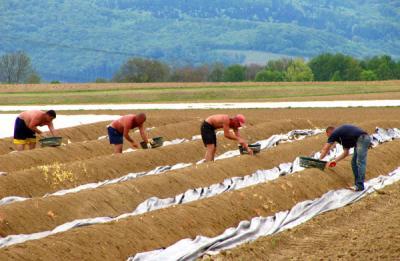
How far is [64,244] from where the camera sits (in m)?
10.9

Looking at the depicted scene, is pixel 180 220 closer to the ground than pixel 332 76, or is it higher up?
higher up

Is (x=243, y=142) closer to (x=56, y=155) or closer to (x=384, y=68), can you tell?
(x=56, y=155)

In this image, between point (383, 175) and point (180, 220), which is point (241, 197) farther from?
point (383, 175)

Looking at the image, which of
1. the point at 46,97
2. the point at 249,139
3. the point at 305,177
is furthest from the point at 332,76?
the point at 305,177

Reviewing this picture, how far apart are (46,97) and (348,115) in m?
33.0

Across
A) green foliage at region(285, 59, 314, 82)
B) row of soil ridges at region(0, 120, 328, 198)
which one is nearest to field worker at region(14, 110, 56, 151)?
row of soil ridges at region(0, 120, 328, 198)

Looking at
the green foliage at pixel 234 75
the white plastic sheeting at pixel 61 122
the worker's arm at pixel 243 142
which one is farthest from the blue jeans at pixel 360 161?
the green foliage at pixel 234 75

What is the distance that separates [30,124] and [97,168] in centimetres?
309

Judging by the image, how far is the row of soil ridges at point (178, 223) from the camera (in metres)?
10.8

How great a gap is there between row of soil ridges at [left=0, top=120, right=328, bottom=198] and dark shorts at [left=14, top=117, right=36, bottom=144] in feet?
10.1

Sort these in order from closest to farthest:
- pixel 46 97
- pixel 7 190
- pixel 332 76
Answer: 1. pixel 7 190
2. pixel 46 97
3. pixel 332 76

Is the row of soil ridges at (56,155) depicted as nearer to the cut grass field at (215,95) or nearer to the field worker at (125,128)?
the field worker at (125,128)

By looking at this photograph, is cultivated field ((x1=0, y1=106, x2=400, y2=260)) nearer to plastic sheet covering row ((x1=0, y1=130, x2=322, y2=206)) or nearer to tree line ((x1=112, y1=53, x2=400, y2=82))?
plastic sheet covering row ((x1=0, y1=130, x2=322, y2=206))

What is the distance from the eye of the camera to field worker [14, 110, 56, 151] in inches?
807
